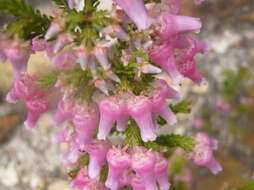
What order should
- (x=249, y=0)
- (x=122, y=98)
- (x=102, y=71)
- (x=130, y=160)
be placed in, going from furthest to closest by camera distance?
1. (x=249, y=0)
2. (x=130, y=160)
3. (x=122, y=98)
4. (x=102, y=71)

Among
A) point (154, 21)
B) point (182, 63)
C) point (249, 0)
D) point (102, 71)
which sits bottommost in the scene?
point (249, 0)

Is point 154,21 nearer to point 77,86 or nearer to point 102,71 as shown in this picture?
point 102,71

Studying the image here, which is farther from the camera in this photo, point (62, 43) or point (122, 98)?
point (122, 98)

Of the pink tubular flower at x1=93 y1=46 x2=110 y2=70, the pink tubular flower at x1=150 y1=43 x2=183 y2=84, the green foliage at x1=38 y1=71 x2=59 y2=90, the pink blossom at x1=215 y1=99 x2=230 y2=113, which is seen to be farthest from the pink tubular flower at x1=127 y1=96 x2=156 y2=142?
the pink blossom at x1=215 y1=99 x2=230 y2=113

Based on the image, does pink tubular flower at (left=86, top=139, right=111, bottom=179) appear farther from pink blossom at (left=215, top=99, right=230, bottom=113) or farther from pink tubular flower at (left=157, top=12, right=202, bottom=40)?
pink blossom at (left=215, top=99, right=230, bottom=113)

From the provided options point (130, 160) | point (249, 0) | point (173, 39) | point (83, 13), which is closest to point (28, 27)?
point (83, 13)

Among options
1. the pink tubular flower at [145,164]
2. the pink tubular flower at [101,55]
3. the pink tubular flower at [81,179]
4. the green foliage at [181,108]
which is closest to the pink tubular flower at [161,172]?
the pink tubular flower at [145,164]

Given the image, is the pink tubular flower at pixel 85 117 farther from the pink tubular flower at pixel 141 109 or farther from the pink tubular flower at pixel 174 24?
the pink tubular flower at pixel 174 24

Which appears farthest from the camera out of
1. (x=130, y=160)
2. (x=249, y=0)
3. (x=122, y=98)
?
(x=249, y=0)
